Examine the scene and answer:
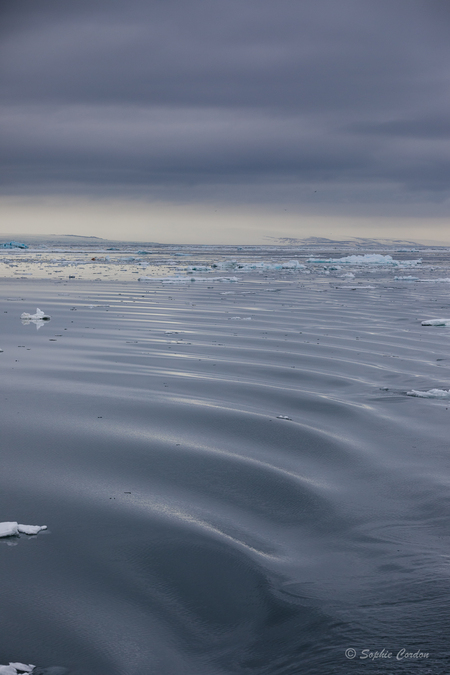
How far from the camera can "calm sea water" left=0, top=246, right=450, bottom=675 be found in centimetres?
240

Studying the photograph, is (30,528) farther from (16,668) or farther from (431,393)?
(431,393)

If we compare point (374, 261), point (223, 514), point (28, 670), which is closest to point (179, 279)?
point (223, 514)

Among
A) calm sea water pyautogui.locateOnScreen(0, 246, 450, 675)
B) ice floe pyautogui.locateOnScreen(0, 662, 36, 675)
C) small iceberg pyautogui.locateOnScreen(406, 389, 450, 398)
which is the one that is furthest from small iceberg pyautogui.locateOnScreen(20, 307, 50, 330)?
ice floe pyautogui.locateOnScreen(0, 662, 36, 675)

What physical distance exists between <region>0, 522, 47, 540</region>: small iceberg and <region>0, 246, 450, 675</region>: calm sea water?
60mm

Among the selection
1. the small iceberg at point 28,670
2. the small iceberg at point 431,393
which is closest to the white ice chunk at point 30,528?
the small iceberg at point 28,670

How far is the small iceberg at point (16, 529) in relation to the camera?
3043mm

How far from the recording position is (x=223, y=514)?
11.4 feet

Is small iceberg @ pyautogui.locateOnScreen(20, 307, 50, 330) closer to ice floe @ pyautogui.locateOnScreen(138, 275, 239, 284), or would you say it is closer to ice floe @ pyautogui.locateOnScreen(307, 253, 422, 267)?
→ ice floe @ pyautogui.locateOnScreen(138, 275, 239, 284)

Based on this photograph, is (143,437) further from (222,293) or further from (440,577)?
(222,293)

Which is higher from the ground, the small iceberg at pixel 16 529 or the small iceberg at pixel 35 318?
the small iceberg at pixel 35 318

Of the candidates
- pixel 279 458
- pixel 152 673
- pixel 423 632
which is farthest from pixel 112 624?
pixel 279 458

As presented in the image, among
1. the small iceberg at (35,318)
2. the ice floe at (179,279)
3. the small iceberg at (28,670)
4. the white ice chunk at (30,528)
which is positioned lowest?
the small iceberg at (28,670)

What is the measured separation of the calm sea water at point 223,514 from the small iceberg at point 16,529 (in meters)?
0.06

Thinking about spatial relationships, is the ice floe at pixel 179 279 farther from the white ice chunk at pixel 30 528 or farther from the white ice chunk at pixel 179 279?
the white ice chunk at pixel 30 528
